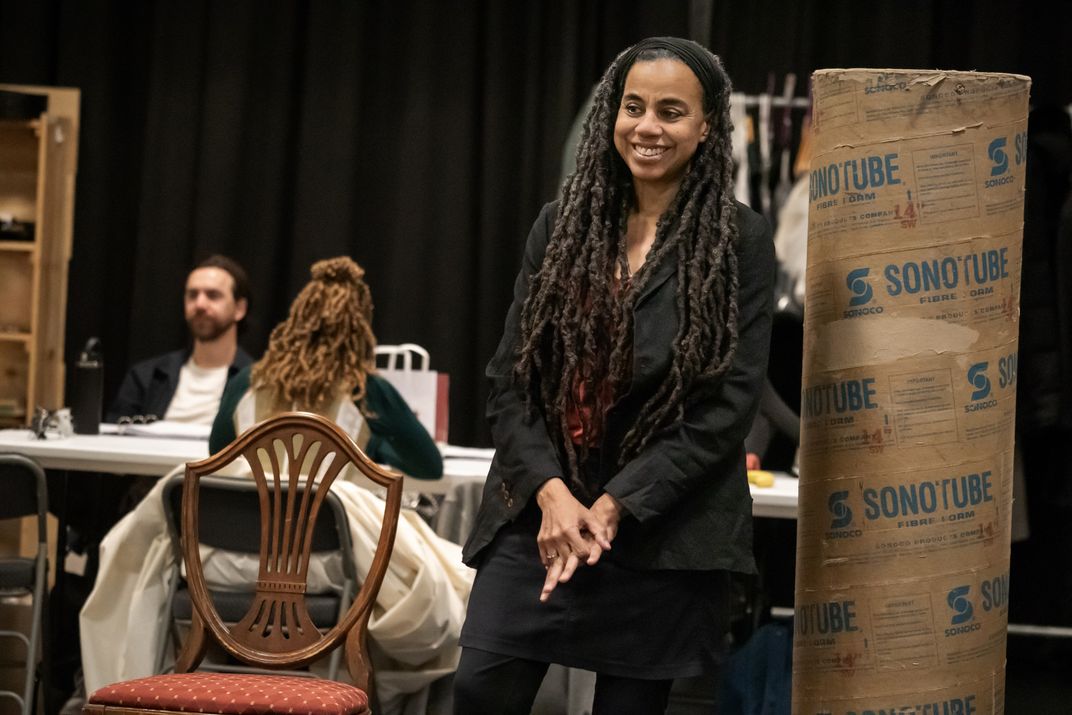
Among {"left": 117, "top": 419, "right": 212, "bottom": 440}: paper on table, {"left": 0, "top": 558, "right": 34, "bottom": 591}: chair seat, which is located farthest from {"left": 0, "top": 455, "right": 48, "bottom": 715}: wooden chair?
{"left": 117, "top": 419, "right": 212, "bottom": 440}: paper on table

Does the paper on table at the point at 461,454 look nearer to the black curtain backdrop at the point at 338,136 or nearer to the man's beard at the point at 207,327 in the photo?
the man's beard at the point at 207,327

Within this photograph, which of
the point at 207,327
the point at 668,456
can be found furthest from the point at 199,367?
the point at 668,456

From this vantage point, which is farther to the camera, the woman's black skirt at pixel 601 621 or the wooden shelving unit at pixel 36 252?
the wooden shelving unit at pixel 36 252

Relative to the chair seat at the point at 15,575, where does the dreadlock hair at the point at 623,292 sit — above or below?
above

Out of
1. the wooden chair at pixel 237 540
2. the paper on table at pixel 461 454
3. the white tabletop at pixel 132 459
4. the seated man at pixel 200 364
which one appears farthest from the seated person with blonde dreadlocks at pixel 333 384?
the seated man at pixel 200 364

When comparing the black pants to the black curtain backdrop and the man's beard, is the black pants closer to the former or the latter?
the man's beard

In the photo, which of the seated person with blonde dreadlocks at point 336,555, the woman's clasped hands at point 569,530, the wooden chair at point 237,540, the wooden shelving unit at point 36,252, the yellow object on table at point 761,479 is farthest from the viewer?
the wooden shelving unit at point 36,252

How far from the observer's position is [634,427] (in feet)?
6.13

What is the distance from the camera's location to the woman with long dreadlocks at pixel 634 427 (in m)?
1.86

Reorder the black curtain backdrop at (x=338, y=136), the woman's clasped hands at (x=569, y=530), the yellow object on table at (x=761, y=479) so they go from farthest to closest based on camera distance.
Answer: the black curtain backdrop at (x=338, y=136) < the yellow object on table at (x=761, y=479) < the woman's clasped hands at (x=569, y=530)

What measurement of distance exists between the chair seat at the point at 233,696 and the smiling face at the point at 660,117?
979 millimetres

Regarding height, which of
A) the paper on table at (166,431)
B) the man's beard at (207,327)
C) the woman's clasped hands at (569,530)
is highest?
the woman's clasped hands at (569,530)

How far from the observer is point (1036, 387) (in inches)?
164

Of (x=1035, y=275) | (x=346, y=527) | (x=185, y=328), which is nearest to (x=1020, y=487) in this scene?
(x=1035, y=275)
